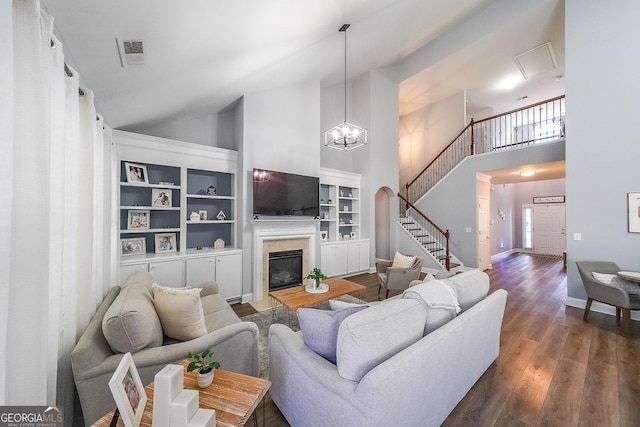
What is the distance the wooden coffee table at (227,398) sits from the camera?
1134 mm

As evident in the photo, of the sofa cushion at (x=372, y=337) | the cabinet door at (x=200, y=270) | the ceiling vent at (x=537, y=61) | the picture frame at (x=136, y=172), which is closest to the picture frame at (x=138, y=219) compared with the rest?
the picture frame at (x=136, y=172)

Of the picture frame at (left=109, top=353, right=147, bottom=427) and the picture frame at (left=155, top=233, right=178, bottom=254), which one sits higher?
the picture frame at (left=155, top=233, right=178, bottom=254)

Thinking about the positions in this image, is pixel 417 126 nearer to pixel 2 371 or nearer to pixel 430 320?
pixel 430 320

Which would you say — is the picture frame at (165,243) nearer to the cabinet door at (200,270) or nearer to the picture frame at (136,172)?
the cabinet door at (200,270)

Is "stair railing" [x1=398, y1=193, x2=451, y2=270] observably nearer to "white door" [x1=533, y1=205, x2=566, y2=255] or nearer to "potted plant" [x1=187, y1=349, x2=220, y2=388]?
"white door" [x1=533, y1=205, x2=566, y2=255]

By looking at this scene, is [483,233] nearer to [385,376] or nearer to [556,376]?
[556,376]

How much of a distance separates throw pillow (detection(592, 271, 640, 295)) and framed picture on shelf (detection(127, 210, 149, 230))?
6.49m

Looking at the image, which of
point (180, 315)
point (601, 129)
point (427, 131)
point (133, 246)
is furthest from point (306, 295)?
point (427, 131)

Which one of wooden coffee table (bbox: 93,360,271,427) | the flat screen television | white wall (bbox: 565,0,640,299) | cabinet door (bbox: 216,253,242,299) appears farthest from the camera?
the flat screen television

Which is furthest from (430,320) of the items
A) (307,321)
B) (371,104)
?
(371,104)

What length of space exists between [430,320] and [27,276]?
222 cm

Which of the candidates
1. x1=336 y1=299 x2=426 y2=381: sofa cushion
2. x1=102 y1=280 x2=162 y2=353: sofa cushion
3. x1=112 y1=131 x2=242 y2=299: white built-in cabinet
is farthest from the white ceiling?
x1=336 y1=299 x2=426 y2=381: sofa cushion

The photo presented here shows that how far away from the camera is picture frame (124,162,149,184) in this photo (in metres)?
3.58

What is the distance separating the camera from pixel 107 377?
145 centimetres
